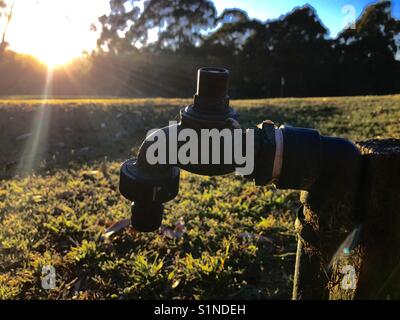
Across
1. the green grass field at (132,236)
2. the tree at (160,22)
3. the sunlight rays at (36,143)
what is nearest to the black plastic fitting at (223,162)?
the green grass field at (132,236)

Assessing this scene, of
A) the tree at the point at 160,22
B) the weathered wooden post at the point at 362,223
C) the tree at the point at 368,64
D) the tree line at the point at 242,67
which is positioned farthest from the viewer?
the tree at the point at 160,22

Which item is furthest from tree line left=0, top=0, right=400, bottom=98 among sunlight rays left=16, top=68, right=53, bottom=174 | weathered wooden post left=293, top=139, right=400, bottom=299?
weathered wooden post left=293, top=139, right=400, bottom=299

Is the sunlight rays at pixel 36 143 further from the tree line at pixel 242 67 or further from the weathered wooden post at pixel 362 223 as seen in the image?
the tree line at pixel 242 67

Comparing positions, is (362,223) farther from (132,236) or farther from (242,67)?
(242,67)

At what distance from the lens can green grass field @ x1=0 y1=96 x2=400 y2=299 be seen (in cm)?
323

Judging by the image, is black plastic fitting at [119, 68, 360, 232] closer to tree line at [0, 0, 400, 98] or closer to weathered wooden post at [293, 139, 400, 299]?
weathered wooden post at [293, 139, 400, 299]

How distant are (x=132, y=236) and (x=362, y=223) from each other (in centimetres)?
270

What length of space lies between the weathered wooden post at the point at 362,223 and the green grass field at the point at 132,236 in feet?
4.45

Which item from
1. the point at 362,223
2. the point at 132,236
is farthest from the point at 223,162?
the point at 132,236

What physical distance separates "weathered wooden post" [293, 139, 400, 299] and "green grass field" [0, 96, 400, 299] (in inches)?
53.4

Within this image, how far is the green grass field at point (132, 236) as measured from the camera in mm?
3229

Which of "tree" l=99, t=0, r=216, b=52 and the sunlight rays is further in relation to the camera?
"tree" l=99, t=0, r=216, b=52

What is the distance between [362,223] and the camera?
1721 mm
